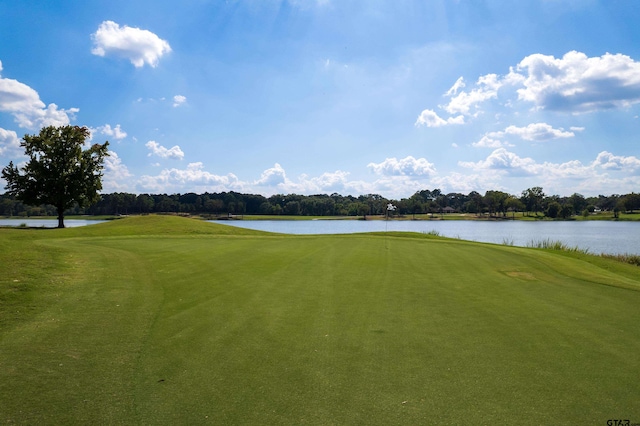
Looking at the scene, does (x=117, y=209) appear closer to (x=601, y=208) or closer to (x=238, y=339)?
(x=238, y=339)

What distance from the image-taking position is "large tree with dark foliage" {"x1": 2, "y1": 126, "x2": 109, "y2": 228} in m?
40.4

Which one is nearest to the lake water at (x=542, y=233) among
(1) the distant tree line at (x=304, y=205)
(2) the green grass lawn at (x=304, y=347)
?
(2) the green grass lawn at (x=304, y=347)

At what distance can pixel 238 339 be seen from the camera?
7613 millimetres

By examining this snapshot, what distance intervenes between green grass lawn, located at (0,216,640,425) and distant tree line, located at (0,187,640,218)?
128 m

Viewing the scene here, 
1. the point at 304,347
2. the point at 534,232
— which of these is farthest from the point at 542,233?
the point at 304,347

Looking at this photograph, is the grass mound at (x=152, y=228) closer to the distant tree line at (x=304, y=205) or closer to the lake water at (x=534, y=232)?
the lake water at (x=534, y=232)

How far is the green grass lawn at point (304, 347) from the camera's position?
5141 mm

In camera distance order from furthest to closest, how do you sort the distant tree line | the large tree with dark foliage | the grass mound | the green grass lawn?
the distant tree line < the large tree with dark foliage < the grass mound < the green grass lawn

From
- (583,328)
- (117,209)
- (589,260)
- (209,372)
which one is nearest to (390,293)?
(583,328)

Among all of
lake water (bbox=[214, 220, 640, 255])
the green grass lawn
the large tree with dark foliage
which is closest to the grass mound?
the large tree with dark foliage

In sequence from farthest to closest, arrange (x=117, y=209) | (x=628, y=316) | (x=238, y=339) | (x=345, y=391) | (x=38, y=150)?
(x=117, y=209) < (x=38, y=150) < (x=628, y=316) < (x=238, y=339) < (x=345, y=391)

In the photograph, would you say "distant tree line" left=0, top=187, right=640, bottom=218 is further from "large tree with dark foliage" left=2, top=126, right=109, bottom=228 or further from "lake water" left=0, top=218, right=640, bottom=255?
"large tree with dark foliage" left=2, top=126, right=109, bottom=228

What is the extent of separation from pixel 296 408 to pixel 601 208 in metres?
201

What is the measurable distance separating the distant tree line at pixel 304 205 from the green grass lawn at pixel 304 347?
12791cm
